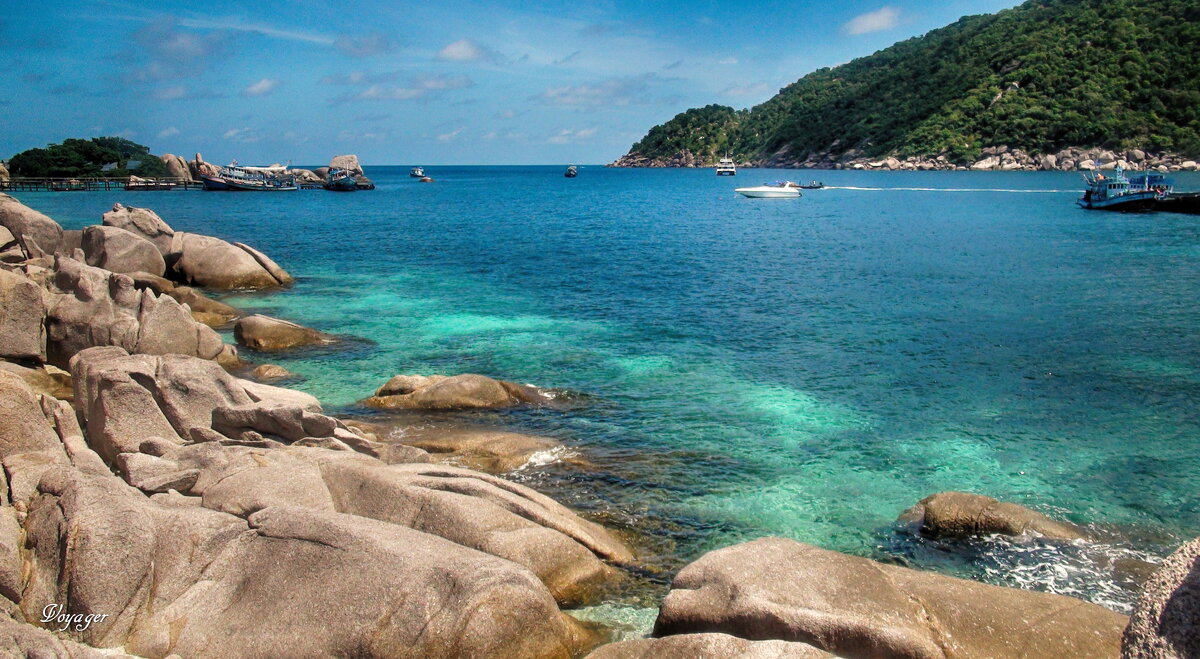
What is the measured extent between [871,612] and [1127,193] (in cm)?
8676

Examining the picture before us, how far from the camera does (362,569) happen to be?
8.84m

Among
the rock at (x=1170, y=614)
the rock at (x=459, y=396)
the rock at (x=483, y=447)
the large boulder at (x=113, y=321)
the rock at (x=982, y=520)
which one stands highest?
the rock at (x=1170, y=614)

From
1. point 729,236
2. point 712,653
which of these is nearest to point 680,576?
A: point 712,653

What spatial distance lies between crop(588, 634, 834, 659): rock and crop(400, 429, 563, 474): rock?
818 centimetres

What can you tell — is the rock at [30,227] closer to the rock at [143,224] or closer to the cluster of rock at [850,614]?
the rock at [143,224]

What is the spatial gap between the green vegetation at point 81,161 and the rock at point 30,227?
329ft

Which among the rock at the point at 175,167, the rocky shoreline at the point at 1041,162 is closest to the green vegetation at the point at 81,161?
the rock at the point at 175,167

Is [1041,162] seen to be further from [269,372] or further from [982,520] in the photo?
[269,372]

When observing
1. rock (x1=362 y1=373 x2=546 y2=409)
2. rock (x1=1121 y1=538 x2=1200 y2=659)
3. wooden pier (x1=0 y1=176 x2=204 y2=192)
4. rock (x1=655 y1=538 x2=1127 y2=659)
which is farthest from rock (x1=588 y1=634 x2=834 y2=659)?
wooden pier (x1=0 y1=176 x2=204 y2=192)

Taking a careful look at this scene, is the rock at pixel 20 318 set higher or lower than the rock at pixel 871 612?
higher

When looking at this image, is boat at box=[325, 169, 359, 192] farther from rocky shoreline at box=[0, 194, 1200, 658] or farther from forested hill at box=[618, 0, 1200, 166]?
rocky shoreline at box=[0, 194, 1200, 658]

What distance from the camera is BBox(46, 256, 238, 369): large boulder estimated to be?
19.5 meters

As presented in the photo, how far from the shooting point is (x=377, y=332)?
2986cm

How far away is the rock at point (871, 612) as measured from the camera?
8.64 meters
